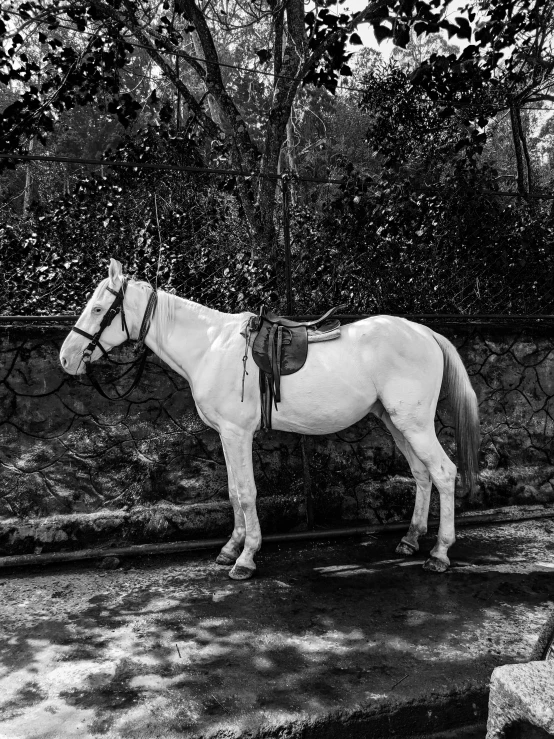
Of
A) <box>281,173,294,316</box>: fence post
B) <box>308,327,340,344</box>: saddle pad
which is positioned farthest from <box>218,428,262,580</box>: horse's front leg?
<box>281,173,294,316</box>: fence post

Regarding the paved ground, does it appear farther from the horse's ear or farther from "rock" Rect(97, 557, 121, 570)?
the horse's ear

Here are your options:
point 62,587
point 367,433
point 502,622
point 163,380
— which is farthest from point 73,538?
point 502,622

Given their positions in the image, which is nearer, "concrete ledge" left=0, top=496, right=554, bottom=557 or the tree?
"concrete ledge" left=0, top=496, right=554, bottom=557

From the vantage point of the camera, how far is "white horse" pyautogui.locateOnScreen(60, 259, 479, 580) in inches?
167

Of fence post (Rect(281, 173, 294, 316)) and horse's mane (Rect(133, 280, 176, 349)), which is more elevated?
fence post (Rect(281, 173, 294, 316))

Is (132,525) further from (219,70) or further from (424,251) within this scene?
(219,70)

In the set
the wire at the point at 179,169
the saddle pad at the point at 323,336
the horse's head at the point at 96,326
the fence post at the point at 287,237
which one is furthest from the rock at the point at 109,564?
the wire at the point at 179,169

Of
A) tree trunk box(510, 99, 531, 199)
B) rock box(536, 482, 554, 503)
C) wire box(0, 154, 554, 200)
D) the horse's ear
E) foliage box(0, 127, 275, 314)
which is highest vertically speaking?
tree trunk box(510, 99, 531, 199)

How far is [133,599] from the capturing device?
398 centimetres

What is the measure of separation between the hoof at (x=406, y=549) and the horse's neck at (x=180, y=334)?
80.4 inches

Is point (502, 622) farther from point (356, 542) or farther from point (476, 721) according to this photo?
point (356, 542)

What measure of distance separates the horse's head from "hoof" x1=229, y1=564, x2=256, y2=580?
1725 mm

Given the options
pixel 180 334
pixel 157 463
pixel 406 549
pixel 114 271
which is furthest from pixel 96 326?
pixel 406 549

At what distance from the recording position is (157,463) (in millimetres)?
5184
